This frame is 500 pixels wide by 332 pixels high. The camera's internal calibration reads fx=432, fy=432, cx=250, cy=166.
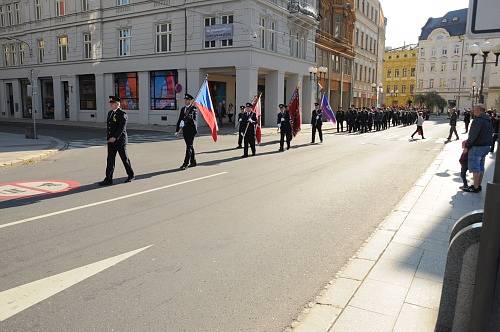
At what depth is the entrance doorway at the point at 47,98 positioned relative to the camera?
41.3m

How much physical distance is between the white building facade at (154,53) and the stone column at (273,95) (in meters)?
0.08

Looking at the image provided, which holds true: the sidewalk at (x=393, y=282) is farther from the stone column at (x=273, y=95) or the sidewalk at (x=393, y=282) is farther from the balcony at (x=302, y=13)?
the balcony at (x=302, y=13)

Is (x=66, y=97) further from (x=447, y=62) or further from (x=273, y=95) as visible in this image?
(x=447, y=62)

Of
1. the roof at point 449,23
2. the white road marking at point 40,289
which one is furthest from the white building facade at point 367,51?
the white road marking at point 40,289

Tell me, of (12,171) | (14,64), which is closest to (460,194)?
(12,171)

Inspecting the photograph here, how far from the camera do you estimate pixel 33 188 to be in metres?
8.88

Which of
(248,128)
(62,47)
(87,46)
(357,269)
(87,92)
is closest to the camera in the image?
(357,269)

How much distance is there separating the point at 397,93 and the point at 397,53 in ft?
34.7

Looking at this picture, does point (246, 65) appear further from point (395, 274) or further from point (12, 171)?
point (395, 274)

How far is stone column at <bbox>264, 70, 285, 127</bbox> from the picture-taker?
32709mm

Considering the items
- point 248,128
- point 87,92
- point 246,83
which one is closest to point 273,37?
point 246,83

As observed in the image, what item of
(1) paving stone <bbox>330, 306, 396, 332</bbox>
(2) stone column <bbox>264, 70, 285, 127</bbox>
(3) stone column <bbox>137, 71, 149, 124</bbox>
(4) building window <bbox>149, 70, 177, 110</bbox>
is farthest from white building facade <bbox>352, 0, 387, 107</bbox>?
(1) paving stone <bbox>330, 306, 396, 332</bbox>

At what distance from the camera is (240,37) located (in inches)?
1132

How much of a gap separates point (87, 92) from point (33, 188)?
103 ft
